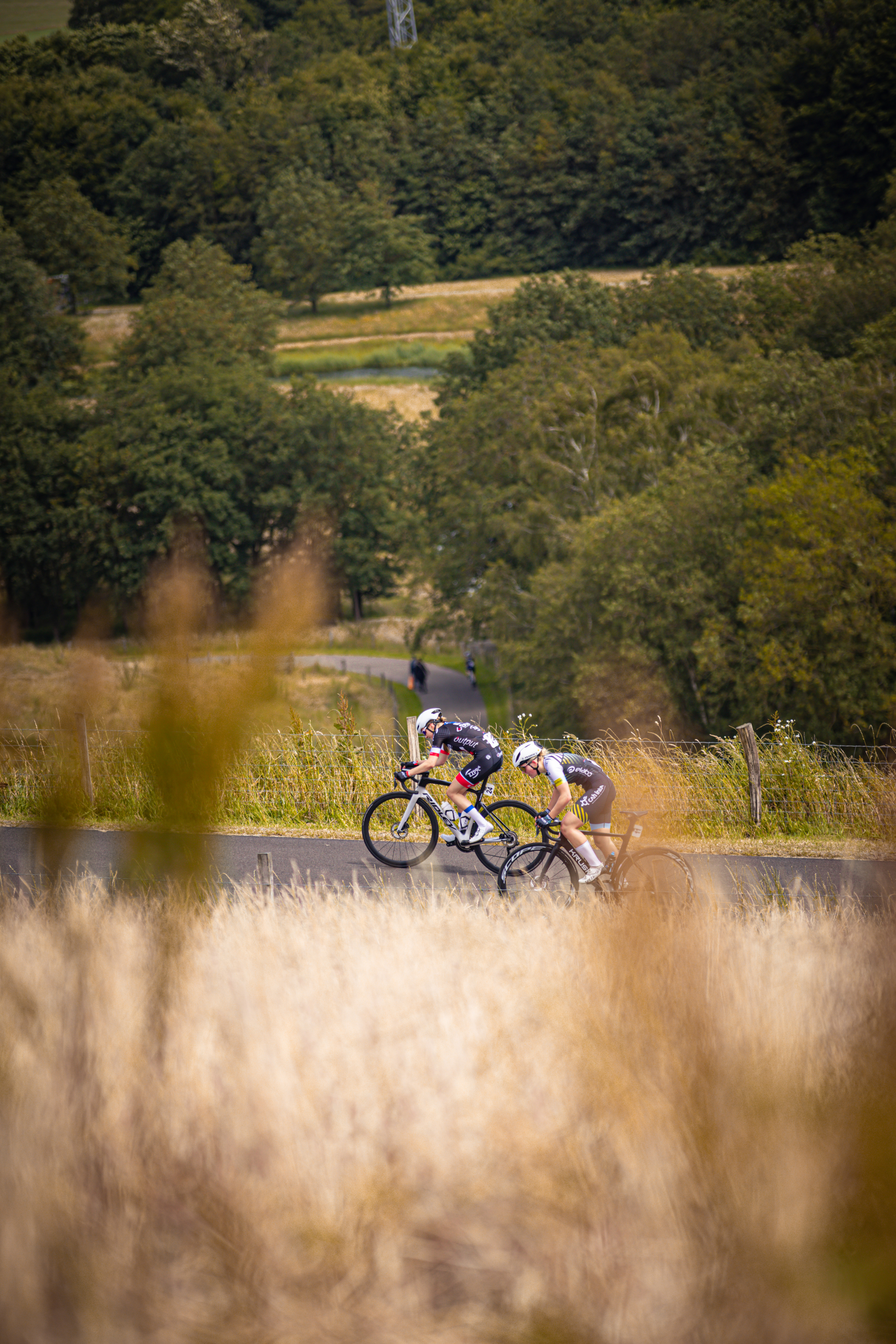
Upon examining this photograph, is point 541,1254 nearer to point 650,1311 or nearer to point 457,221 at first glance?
point 650,1311

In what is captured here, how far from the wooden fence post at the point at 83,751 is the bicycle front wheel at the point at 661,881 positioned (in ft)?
5.06

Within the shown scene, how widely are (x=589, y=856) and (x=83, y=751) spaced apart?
22.0 ft

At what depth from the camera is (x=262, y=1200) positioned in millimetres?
3609

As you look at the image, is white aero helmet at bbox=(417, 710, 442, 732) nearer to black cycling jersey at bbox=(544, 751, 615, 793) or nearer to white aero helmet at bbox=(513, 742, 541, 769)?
white aero helmet at bbox=(513, 742, 541, 769)

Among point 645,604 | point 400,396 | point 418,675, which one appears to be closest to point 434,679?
point 418,675

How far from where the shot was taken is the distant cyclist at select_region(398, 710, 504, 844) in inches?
376

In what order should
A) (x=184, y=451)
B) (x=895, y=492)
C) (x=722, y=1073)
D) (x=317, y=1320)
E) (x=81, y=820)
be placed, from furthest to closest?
(x=184, y=451) < (x=895, y=492) < (x=317, y=1320) < (x=722, y=1073) < (x=81, y=820)

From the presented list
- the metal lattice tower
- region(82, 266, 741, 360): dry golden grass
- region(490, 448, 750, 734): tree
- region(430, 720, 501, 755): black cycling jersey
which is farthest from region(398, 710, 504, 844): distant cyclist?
the metal lattice tower

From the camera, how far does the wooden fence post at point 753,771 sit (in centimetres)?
1210

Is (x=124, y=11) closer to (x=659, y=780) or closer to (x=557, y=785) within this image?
(x=659, y=780)

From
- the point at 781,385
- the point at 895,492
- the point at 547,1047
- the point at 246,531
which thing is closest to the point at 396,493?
the point at 246,531

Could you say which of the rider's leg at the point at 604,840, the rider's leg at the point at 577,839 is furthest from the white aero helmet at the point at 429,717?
the rider's leg at the point at 604,840

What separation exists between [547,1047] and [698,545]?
25339mm

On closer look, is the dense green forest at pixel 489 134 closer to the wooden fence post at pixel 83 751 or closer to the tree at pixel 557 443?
the tree at pixel 557 443
